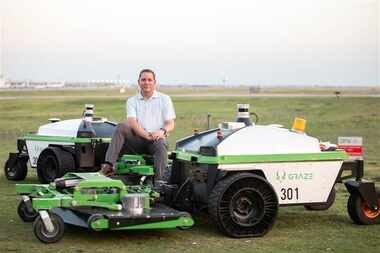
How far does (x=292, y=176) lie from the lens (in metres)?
7.30

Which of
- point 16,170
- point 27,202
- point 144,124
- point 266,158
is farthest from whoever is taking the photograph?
point 16,170

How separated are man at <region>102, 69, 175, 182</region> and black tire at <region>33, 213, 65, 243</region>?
1.54 metres

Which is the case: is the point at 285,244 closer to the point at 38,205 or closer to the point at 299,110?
the point at 38,205

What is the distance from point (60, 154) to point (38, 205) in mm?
3944

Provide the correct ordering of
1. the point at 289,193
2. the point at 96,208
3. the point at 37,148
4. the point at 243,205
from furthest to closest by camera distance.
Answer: the point at 37,148 < the point at 289,193 < the point at 243,205 < the point at 96,208

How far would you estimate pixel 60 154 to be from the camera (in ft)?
34.6

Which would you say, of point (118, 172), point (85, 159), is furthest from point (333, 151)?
point (85, 159)

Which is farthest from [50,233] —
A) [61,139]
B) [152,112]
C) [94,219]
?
[61,139]

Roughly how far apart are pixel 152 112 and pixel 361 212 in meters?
2.71

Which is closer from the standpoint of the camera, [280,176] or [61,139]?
[280,176]

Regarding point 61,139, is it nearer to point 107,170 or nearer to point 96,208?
point 107,170

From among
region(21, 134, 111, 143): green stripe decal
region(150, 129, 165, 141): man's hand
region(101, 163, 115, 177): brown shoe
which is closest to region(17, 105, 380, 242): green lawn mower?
region(150, 129, 165, 141): man's hand

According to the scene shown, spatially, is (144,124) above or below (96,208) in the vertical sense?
above


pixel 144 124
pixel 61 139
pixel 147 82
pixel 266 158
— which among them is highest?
pixel 147 82
